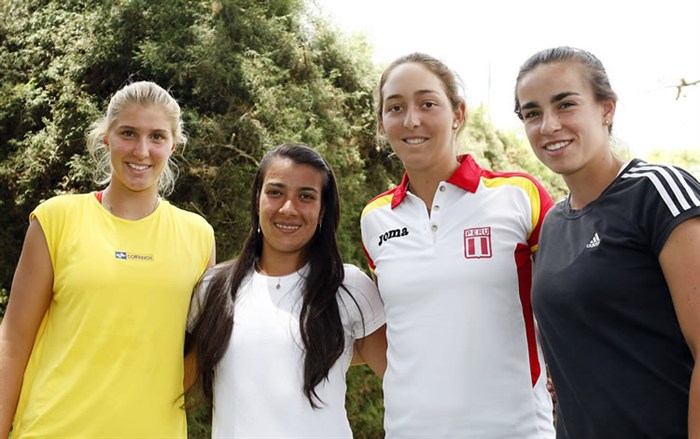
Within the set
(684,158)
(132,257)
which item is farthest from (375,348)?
(684,158)

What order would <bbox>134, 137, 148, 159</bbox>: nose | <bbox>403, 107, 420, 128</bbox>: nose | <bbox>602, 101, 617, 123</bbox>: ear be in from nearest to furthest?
<bbox>602, 101, 617, 123</bbox>: ear < <bbox>403, 107, 420, 128</bbox>: nose < <bbox>134, 137, 148, 159</bbox>: nose

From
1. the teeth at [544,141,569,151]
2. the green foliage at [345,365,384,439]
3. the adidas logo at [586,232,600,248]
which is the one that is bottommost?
the green foliage at [345,365,384,439]

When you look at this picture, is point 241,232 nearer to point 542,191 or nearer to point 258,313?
point 258,313

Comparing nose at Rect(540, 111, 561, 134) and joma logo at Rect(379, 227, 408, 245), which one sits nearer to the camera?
nose at Rect(540, 111, 561, 134)

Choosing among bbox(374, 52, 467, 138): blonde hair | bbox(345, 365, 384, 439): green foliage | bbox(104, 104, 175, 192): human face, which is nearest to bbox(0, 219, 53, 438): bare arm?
bbox(104, 104, 175, 192): human face

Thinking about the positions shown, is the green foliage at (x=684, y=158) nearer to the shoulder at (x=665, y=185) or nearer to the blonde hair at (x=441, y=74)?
the blonde hair at (x=441, y=74)

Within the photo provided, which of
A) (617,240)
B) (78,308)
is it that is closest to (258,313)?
(78,308)

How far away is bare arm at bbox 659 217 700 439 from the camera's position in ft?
5.79

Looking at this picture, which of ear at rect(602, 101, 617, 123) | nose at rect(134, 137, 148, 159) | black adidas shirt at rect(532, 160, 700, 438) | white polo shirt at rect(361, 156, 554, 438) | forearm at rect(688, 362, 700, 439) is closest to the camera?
forearm at rect(688, 362, 700, 439)

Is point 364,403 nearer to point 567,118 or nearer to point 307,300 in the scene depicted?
point 307,300

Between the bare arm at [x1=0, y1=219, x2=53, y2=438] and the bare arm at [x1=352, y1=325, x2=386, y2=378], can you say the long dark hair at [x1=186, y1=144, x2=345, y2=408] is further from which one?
the bare arm at [x1=0, y1=219, x2=53, y2=438]

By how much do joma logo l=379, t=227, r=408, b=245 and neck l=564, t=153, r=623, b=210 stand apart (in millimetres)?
686

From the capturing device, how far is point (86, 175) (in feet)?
20.2

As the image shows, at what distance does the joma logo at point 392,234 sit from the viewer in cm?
264
